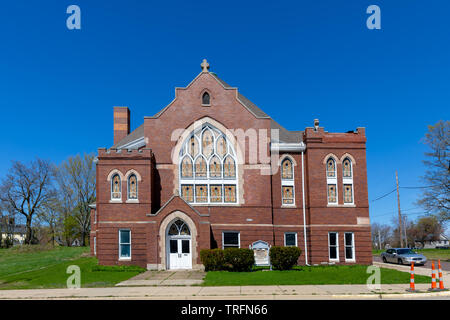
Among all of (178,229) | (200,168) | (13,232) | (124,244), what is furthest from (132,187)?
(13,232)

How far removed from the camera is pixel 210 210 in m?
28.0

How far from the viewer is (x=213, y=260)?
2438 centimetres

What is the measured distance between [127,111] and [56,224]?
37.0 m

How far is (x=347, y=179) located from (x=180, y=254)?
12.0 metres

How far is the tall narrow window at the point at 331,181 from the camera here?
94.4 feet

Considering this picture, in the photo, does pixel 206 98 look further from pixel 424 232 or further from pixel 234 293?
pixel 424 232

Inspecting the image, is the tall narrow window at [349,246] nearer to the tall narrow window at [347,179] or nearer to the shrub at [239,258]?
the tall narrow window at [347,179]

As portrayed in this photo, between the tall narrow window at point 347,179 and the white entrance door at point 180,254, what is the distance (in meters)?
10.9

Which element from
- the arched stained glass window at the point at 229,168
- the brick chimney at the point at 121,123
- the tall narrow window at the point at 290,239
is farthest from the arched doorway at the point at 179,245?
the brick chimney at the point at 121,123

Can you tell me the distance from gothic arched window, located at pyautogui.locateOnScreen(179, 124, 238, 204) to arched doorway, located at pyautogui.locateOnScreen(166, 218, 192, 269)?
246 centimetres

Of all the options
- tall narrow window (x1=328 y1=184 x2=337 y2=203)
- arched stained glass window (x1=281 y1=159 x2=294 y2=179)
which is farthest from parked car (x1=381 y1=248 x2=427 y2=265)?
arched stained glass window (x1=281 y1=159 x2=294 y2=179)

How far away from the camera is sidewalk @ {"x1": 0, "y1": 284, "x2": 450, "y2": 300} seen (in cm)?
1482

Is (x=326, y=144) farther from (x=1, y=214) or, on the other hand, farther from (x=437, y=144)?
(x=1, y=214)

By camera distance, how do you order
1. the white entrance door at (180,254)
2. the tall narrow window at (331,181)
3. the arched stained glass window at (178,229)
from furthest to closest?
1. the tall narrow window at (331,181)
2. the arched stained glass window at (178,229)
3. the white entrance door at (180,254)
